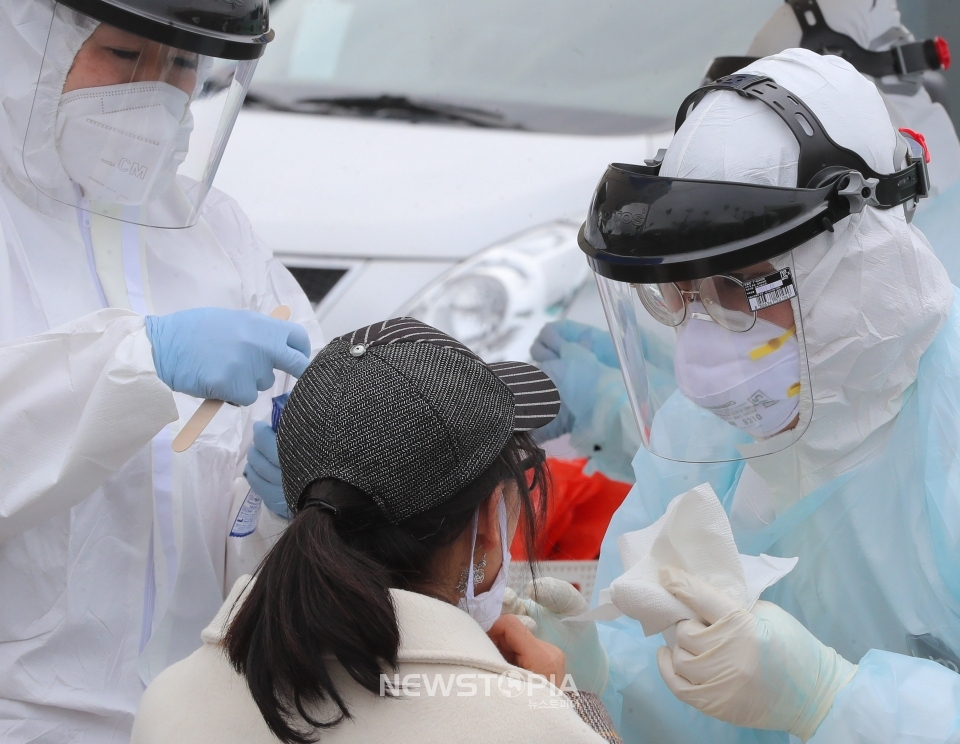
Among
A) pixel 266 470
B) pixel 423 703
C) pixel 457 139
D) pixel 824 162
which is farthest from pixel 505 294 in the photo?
pixel 423 703

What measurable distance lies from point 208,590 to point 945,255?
1.74m

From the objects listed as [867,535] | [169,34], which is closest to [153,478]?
[169,34]

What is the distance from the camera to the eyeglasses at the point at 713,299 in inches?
56.3

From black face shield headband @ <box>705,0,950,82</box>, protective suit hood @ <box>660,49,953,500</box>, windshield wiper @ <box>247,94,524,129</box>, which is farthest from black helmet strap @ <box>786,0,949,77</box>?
protective suit hood @ <box>660,49,953,500</box>

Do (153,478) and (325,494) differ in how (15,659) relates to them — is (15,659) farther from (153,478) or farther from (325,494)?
(325,494)

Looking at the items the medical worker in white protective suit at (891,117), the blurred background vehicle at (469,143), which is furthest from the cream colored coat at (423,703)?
the medical worker in white protective suit at (891,117)

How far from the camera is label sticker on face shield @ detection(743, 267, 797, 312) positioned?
1404 millimetres

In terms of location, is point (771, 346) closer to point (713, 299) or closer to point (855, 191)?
point (713, 299)

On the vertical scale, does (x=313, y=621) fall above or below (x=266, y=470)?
above

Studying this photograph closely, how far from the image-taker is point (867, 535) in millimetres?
1486

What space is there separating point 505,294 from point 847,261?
4.03 ft

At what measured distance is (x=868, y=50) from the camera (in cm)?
258

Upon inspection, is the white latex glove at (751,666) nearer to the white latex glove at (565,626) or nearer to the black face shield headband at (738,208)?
the white latex glove at (565,626)

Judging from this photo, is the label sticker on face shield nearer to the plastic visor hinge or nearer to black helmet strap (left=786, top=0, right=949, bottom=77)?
the plastic visor hinge
